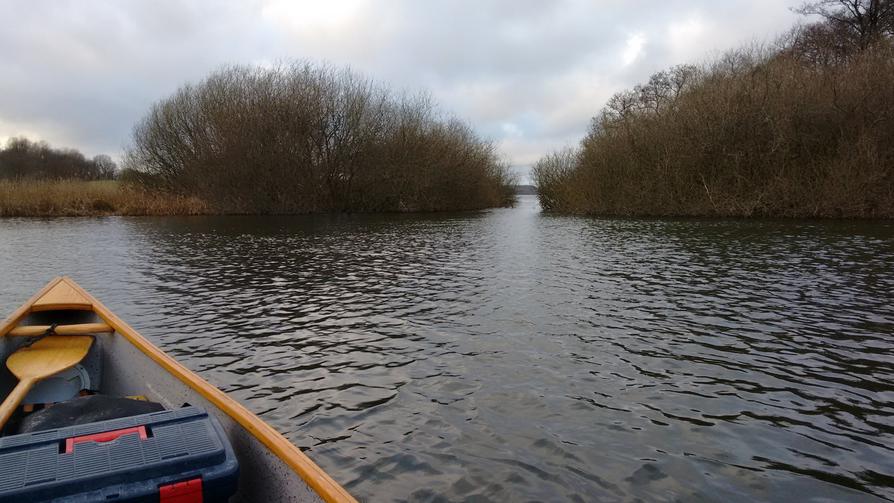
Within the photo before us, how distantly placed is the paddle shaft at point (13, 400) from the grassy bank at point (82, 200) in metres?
45.2

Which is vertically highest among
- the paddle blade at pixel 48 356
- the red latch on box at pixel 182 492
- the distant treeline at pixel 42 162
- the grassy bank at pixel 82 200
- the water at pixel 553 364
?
the distant treeline at pixel 42 162

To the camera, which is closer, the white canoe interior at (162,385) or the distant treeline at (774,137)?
the white canoe interior at (162,385)

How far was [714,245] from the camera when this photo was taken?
19.6 m

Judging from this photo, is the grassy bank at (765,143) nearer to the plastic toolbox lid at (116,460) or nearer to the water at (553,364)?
the water at (553,364)

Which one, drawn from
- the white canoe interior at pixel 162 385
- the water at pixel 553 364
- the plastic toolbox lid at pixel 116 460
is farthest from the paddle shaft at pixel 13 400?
the water at pixel 553 364

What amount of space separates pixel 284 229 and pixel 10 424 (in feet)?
88.9

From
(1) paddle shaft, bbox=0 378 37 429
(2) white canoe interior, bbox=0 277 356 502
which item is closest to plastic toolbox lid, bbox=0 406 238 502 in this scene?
(2) white canoe interior, bbox=0 277 356 502

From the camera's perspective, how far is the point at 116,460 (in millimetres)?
2828

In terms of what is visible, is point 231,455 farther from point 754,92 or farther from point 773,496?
A: point 754,92

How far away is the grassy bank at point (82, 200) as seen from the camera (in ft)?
132

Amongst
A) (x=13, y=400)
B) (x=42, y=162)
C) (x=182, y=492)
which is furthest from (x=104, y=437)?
(x=42, y=162)

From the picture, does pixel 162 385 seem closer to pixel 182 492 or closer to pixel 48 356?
pixel 48 356

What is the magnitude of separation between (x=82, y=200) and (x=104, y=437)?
159 ft

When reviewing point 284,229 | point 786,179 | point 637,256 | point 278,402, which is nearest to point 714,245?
point 637,256
